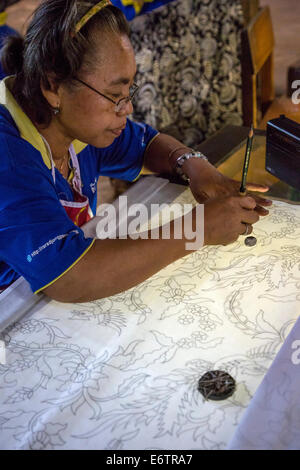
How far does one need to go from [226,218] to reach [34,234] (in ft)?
1.42

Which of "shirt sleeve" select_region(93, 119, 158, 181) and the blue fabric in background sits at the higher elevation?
the blue fabric in background

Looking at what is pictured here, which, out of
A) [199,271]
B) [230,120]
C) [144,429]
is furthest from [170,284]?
[230,120]

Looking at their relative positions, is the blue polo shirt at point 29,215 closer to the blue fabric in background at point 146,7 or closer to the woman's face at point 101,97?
the woman's face at point 101,97

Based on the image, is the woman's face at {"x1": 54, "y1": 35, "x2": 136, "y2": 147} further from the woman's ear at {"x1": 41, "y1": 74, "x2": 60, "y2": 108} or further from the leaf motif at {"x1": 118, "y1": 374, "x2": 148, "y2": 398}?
the leaf motif at {"x1": 118, "y1": 374, "x2": 148, "y2": 398}

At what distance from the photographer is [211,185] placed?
1369 mm

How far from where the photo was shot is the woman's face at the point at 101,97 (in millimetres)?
1066

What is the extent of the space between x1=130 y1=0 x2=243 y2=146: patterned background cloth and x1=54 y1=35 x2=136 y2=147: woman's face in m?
1.79

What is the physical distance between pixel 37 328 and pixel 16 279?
264 mm

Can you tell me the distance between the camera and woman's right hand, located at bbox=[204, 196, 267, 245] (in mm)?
1137

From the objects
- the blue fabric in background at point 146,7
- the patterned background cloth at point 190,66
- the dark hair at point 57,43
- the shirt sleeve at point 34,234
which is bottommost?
the patterned background cloth at point 190,66

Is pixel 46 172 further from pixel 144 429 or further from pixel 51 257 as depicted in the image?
pixel 144 429

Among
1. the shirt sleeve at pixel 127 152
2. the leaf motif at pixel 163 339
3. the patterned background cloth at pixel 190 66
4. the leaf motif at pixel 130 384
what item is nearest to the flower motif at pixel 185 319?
the leaf motif at pixel 163 339

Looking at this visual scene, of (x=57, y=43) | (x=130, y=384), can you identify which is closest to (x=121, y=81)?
(x=57, y=43)

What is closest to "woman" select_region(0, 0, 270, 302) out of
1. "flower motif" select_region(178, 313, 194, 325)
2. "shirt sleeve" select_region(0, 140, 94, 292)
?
"shirt sleeve" select_region(0, 140, 94, 292)
